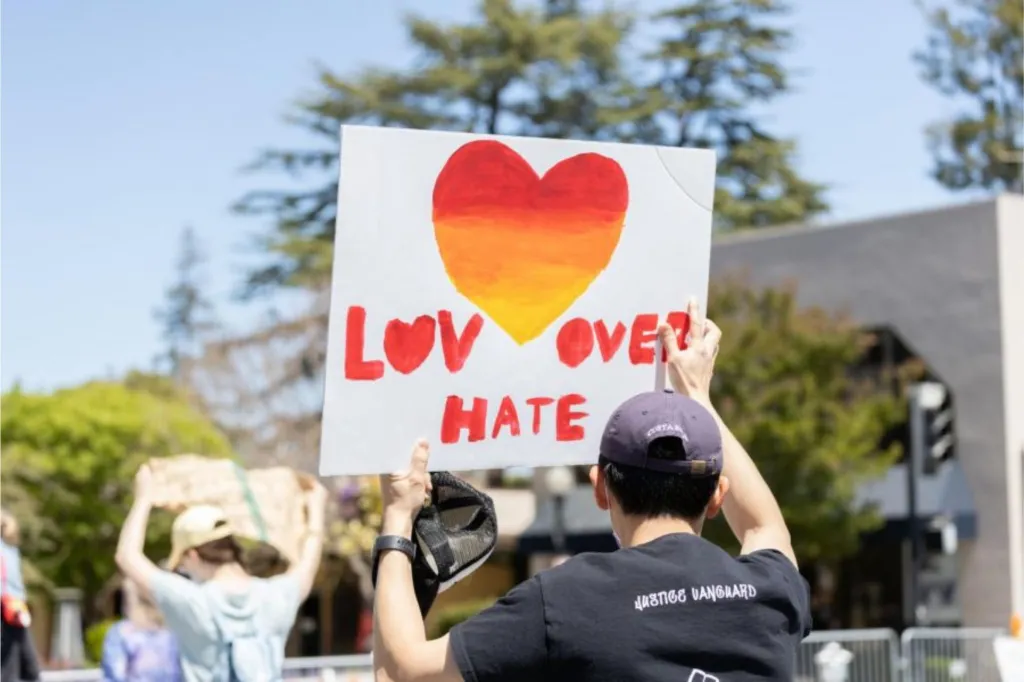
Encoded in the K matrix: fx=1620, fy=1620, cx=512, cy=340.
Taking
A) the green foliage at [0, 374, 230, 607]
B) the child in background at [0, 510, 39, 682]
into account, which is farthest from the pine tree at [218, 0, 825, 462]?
the child in background at [0, 510, 39, 682]

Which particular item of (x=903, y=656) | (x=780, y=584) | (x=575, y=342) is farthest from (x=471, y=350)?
(x=903, y=656)

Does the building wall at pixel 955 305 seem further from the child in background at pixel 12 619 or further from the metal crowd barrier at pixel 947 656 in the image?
the child in background at pixel 12 619

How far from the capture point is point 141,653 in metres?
7.14

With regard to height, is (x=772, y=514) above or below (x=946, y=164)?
below

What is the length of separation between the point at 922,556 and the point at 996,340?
12.8ft

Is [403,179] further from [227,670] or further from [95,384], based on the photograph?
[95,384]

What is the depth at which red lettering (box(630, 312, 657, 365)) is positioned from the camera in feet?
12.5

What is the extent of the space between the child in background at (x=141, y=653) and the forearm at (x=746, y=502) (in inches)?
171

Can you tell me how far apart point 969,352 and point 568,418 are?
24.5 m

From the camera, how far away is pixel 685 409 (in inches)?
115

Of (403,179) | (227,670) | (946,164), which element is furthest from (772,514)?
(946,164)

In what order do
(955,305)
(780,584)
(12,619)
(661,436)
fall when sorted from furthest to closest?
(955,305), (12,619), (780,584), (661,436)

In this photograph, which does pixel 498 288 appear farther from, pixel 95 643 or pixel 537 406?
pixel 95 643

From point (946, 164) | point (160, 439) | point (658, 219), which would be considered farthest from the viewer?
point (946, 164)
